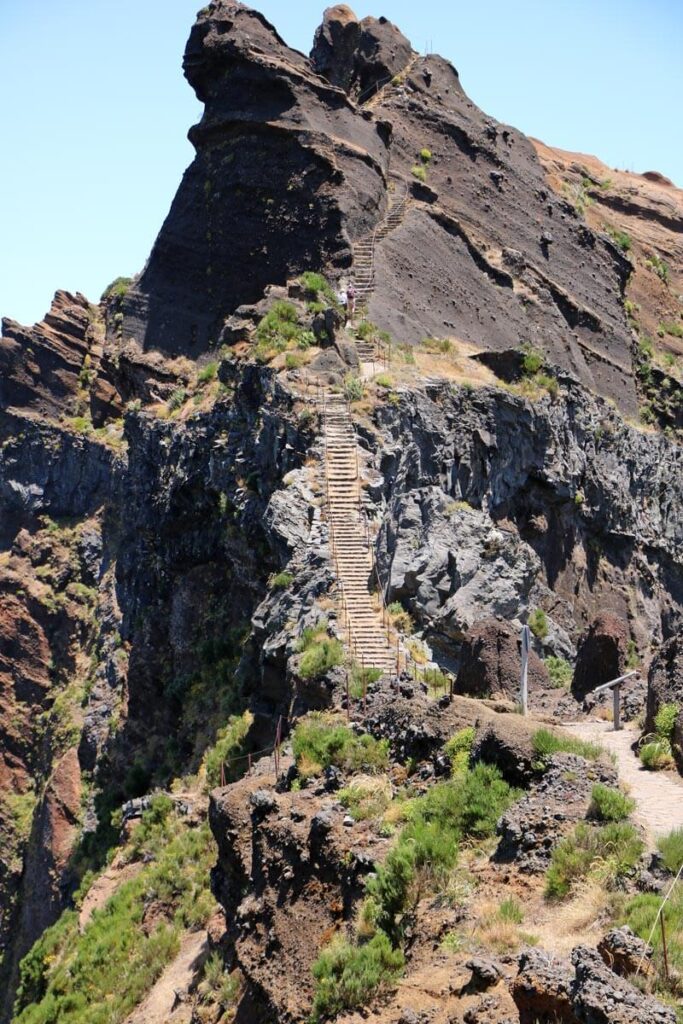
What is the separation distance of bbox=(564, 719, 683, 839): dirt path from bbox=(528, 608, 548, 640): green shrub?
35.9 ft

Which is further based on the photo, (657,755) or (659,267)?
(659,267)

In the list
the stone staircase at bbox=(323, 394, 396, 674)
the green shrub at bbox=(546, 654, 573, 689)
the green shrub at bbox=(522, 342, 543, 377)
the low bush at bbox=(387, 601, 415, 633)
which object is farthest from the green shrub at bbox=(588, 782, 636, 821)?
the green shrub at bbox=(522, 342, 543, 377)

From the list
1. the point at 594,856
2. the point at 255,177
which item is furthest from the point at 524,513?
the point at 594,856

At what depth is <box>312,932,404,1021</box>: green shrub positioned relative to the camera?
12.5 m

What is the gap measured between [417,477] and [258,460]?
12.4ft

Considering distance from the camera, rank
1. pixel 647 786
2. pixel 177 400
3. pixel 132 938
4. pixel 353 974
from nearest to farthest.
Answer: pixel 353 974 < pixel 647 786 < pixel 132 938 < pixel 177 400

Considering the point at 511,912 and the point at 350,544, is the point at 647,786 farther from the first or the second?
the point at 350,544

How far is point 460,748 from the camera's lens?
1564 centimetres

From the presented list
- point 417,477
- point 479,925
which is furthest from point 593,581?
point 479,925

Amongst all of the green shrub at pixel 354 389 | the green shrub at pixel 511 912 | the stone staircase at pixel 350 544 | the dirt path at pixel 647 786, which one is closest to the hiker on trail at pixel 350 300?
the green shrub at pixel 354 389

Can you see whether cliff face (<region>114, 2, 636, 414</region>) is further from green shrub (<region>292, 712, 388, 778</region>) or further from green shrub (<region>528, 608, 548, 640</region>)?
green shrub (<region>292, 712, 388, 778</region>)

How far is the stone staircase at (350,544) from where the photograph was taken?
23297 mm

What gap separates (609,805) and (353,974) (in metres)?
3.00

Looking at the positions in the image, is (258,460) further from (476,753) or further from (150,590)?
(476,753)
